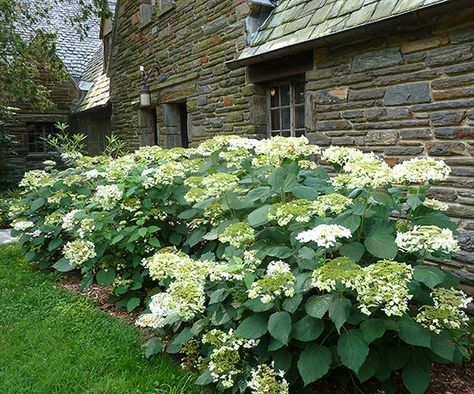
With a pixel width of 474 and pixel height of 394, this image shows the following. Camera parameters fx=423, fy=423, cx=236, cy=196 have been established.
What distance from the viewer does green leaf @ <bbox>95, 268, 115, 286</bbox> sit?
362 centimetres

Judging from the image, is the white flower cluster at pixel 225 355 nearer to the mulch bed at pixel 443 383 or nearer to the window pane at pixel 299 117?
the mulch bed at pixel 443 383

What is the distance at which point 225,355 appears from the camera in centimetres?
235

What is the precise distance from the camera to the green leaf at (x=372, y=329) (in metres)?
1.96

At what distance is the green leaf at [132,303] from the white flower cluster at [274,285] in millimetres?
1730

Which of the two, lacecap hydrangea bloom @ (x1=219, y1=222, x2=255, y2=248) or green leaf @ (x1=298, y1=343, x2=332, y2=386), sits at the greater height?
lacecap hydrangea bloom @ (x1=219, y1=222, x2=255, y2=248)

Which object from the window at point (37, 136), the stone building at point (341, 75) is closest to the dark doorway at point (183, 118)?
the stone building at point (341, 75)

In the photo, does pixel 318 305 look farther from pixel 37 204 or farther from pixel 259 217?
pixel 37 204

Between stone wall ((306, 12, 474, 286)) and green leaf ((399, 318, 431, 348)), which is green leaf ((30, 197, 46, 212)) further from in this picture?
green leaf ((399, 318, 431, 348))

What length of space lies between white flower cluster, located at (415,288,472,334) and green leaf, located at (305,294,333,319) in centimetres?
48

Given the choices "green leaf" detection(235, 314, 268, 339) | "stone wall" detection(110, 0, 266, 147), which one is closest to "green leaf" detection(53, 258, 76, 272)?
"green leaf" detection(235, 314, 268, 339)

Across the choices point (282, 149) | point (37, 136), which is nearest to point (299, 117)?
point (282, 149)

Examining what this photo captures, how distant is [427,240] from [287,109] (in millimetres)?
4188

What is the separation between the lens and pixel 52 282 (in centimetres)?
464

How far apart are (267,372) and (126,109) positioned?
31.9 ft
